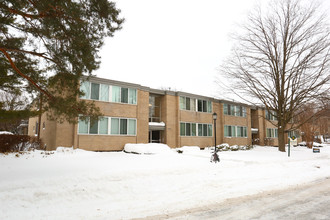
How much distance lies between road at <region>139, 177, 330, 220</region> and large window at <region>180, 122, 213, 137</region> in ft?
54.2

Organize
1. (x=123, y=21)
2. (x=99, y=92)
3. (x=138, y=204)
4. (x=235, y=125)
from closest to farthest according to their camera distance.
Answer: (x=138, y=204), (x=123, y=21), (x=99, y=92), (x=235, y=125)

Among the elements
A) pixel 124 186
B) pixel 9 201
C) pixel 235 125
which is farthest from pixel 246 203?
pixel 235 125

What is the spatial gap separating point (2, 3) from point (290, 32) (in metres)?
20.3

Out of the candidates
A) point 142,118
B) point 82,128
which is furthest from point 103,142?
point 142,118

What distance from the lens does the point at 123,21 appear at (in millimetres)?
8352

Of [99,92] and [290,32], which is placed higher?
[290,32]

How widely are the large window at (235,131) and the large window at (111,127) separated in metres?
14.4

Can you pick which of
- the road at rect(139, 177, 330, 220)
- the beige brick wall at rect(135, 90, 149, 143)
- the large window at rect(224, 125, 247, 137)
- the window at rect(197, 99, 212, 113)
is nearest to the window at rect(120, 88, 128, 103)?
the beige brick wall at rect(135, 90, 149, 143)

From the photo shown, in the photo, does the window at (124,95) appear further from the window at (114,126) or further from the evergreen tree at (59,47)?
the evergreen tree at (59,47)

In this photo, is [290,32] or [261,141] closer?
[290,32]

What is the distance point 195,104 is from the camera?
81.5 ft

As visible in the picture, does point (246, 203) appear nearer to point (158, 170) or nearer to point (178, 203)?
point (178, 203)

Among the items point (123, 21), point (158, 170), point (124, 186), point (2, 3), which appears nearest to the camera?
point (2, 3)

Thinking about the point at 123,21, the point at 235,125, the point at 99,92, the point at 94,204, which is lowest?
the point at 94,204
